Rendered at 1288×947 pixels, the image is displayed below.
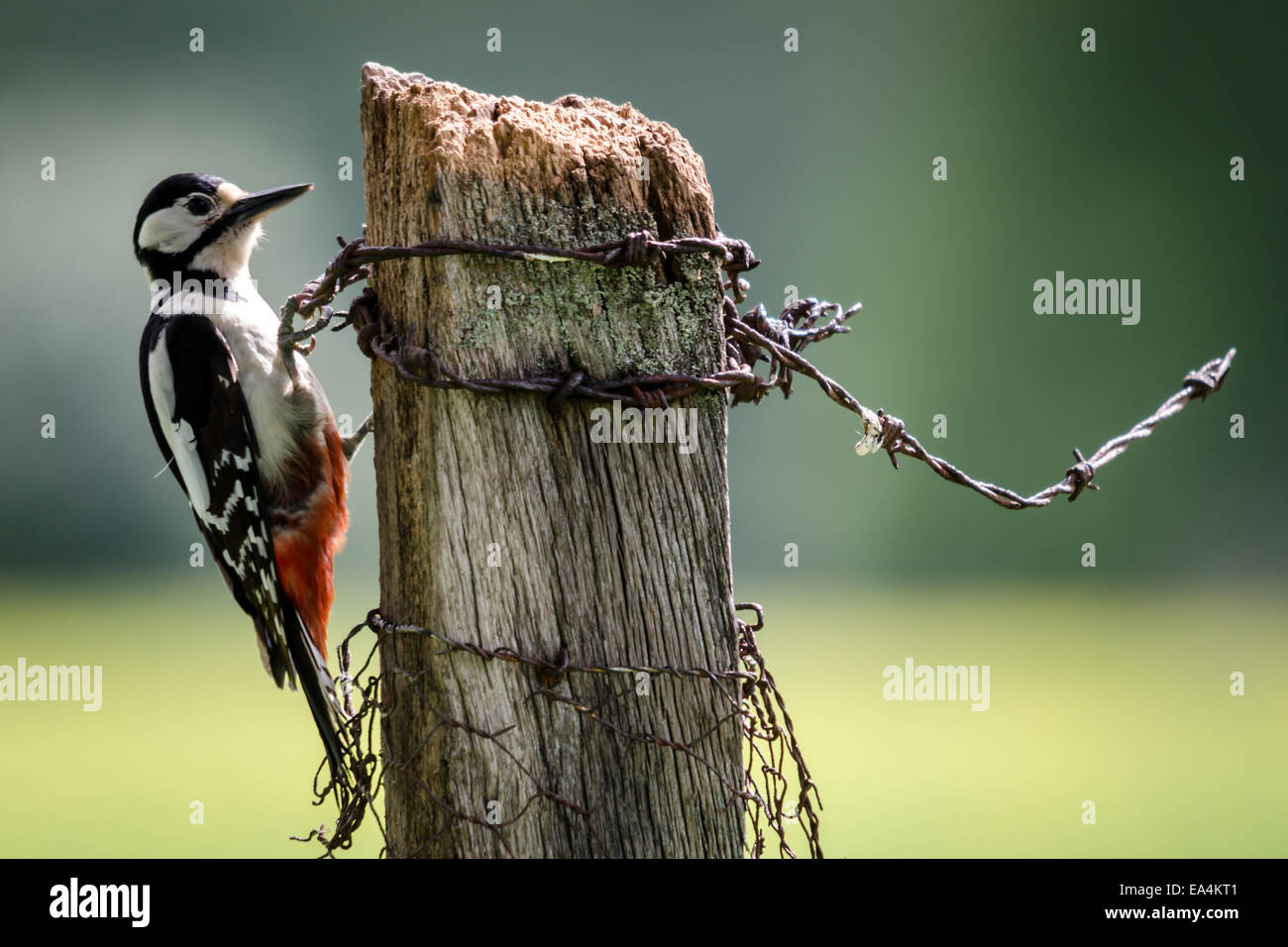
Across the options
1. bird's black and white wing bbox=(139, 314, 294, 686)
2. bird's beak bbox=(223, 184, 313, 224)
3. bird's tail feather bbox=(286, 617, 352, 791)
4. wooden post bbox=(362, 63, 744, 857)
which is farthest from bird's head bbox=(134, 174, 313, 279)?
wooden post bbox=(362, 63, 744, 857)

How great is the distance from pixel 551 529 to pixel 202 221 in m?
1.99

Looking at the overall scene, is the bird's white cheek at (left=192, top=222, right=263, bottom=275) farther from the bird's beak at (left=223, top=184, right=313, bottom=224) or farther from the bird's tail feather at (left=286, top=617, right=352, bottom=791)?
the bird's tail feather at (left=286, top=617, right=352, bottom=791)

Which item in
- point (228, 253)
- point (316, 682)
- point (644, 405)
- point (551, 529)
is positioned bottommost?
point (316, 682)

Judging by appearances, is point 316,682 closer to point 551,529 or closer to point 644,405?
point 551,529

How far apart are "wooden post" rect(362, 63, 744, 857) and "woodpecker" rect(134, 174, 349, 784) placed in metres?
1.31

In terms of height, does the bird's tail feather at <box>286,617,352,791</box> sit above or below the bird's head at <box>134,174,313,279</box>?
below

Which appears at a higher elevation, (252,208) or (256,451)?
(252,208)

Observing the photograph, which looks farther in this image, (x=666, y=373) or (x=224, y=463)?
(x=224, y=463)

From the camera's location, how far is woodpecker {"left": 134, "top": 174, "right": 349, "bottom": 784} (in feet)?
9.87

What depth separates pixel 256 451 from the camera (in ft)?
10.0

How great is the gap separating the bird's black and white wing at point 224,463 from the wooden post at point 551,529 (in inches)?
52.6

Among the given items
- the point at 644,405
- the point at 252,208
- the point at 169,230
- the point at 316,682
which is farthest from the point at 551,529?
the point at 169,230

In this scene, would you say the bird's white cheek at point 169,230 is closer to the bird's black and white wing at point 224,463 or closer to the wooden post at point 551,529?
the bird's black and white wing at point 224,463

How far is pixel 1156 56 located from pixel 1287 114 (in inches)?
57.7
